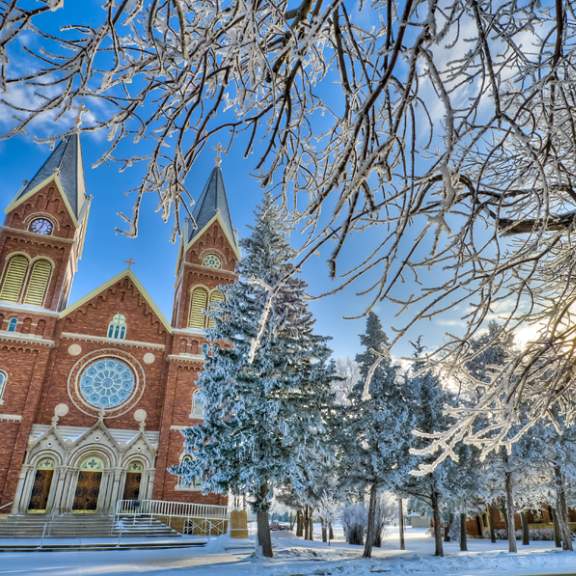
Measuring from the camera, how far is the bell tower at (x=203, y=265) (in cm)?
2369

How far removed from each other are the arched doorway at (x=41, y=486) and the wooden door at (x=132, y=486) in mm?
3156

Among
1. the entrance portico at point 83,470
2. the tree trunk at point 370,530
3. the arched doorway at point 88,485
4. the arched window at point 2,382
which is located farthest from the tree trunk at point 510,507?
the arched window at point 2,382

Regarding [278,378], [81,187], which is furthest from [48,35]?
[81,187]

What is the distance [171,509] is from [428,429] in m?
11.9

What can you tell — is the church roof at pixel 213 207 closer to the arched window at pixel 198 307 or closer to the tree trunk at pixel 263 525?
the arched window at pixel 198 307

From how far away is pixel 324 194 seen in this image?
145cm

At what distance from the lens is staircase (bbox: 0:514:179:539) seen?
15682mm

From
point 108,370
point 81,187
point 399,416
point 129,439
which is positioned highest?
point 81,187

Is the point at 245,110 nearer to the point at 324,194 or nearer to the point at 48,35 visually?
the point at 324,194

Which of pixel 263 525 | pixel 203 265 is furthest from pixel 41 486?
pixel 203 265

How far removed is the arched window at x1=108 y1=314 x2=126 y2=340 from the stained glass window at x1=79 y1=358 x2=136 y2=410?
4.01 feet

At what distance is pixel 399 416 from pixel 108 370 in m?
14.6

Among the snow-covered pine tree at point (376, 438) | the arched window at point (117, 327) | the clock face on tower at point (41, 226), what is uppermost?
the clock face on tower at point (41, 226)

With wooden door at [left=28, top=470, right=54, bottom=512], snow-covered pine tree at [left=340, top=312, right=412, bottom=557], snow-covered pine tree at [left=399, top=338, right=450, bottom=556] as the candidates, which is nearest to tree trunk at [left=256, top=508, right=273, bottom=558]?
snow-covered pine tree at [left=340, top=312, right=412, bottom=557]
